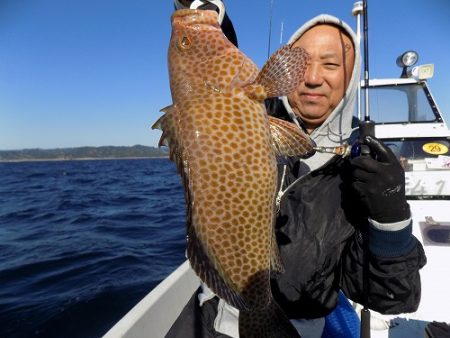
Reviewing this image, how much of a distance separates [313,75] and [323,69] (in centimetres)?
12

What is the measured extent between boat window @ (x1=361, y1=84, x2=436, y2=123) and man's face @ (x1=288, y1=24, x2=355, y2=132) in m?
4.89

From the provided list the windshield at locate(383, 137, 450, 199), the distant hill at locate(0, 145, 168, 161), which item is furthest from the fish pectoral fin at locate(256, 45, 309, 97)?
the distant hill at locate(0, 145, 168, 161)

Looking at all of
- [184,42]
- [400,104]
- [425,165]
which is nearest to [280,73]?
[184,42]

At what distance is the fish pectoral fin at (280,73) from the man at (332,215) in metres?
0.75

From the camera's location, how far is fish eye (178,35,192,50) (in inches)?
89.0

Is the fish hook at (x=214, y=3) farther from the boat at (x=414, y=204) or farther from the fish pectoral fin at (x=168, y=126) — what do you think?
the boat at (x=414, y=204)

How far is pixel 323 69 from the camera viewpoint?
2883 mm

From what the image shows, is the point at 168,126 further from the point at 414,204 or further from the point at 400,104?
the point at 400,104

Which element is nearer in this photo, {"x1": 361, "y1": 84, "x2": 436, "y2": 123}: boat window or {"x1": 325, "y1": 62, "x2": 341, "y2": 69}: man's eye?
{"x1": 325, "y1": 62, "x2": 341, "y2": 69}: man's eye

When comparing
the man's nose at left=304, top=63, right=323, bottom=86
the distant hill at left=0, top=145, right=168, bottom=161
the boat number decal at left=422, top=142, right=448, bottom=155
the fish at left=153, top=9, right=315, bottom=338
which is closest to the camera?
the fish at left=153, top=9, right=315, bottom=338

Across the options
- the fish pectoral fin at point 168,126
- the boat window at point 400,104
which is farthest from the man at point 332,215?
the boat window at point 400,104

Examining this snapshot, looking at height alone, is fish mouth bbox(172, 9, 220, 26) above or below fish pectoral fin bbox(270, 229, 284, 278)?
above

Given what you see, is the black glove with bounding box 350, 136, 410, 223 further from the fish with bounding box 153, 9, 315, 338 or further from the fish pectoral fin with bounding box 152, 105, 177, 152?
the fish pectoral fin with bounding box 152, 105, 177, 152

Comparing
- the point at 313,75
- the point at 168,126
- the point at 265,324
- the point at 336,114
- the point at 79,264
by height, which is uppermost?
the point at 313,75
